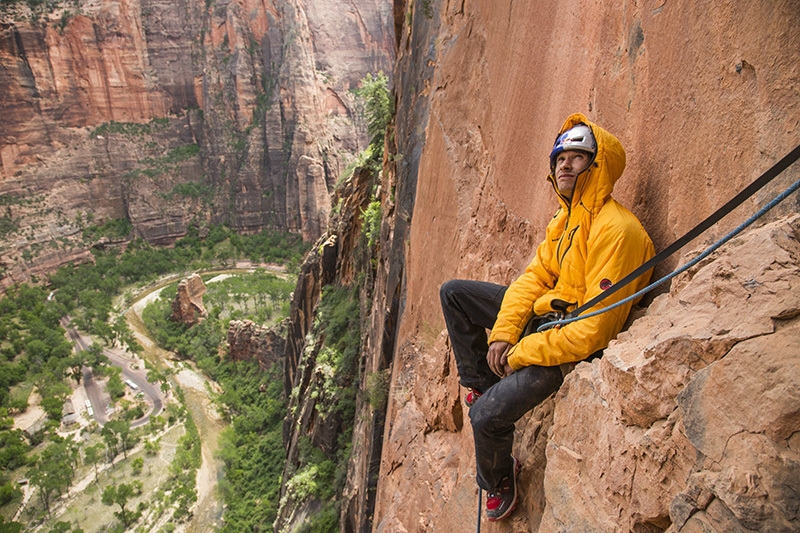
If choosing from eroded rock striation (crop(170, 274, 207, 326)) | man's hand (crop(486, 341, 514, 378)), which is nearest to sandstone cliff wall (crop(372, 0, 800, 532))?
man's hand (crop(486, 341, 514, 378))

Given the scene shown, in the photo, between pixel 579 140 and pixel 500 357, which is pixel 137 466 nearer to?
pixel 500 357

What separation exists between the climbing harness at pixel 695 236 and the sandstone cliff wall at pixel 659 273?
86 millimetres

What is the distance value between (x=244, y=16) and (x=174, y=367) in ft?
138

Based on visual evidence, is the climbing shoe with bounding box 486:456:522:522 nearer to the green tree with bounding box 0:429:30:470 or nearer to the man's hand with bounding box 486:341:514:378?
the man's hand with bounding box 486:341:514:378

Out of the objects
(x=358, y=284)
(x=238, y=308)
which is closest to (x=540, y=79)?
(x=358, y=284)

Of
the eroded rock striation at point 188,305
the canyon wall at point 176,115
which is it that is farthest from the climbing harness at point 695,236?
the canyon wall at point 176,115

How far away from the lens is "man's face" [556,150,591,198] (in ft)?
7.70

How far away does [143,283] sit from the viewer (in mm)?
44750

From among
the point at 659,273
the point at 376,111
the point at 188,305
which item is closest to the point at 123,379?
the point at 188,305

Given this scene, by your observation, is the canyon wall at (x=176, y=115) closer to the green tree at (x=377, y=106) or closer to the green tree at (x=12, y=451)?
the green tree at (x=12, y=451)

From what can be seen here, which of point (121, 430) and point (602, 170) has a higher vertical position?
point (602, 170)

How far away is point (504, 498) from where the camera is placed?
9.01ft

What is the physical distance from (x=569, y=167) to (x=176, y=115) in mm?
62388

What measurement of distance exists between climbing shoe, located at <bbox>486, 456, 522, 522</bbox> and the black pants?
4 centimetres
